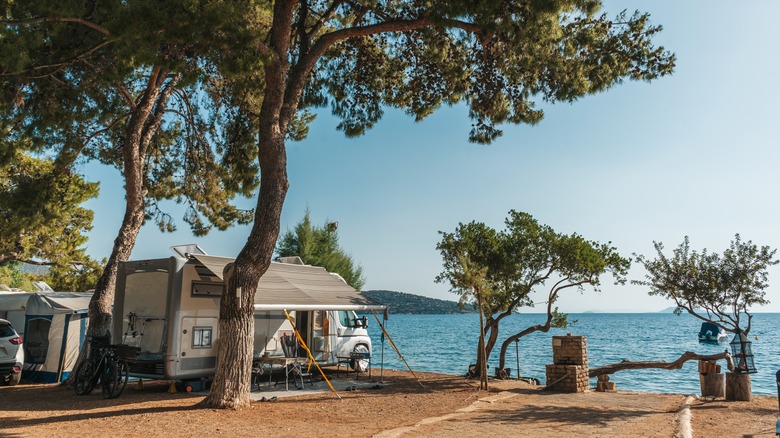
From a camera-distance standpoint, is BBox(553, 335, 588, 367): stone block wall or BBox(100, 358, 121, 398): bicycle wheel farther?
BBox(553, 335, 588, 367): stone block wall

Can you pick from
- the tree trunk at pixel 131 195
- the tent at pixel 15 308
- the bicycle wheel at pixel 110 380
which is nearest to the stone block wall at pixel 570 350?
the bicycle wheel at pixel 110 380

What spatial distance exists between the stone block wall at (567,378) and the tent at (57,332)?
992cm

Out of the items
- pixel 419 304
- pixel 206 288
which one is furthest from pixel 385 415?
pixel 419 304

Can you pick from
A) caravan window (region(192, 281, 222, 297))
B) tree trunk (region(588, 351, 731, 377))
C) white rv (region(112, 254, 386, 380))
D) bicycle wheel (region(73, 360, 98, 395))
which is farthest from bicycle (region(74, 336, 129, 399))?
tree trunk (region(588, 351, 731, 377))

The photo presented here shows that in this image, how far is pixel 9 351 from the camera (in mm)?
11578

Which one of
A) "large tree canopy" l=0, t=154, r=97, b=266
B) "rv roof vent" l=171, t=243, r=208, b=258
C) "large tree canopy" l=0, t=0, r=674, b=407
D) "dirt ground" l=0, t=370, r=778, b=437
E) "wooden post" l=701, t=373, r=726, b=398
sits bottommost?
"dirt ground" l=0, t=370, r=778, b=437

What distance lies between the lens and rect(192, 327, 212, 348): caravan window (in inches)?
410

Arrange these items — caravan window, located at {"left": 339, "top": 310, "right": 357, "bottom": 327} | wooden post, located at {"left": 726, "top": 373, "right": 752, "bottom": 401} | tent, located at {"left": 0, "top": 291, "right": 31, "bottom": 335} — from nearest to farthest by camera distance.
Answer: wooden post, located at {"left": 726, "top": 373, "right": 752, "bottom": 401}, tent, located at {"left": 0, "top": 291, "right": 31, "bottom": 335}, caravan window, located at {"left": 339, "top": 310, "right": 357, "bottom": 327}

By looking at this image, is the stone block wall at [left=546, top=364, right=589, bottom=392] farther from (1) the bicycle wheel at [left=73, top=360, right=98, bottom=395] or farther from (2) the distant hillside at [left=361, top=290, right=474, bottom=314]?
(2) the distant hillside at [left=361, top=290, right=474, bottom=314]

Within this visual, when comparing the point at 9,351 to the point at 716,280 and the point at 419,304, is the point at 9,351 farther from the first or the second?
the point at 419,304

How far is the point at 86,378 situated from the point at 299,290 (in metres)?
3.91

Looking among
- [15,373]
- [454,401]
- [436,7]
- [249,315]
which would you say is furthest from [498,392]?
[15,373]

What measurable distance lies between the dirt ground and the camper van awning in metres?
1.57

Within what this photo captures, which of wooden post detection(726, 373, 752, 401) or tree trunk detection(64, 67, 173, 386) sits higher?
tree trunk detection(64, 67, 173, 386)
